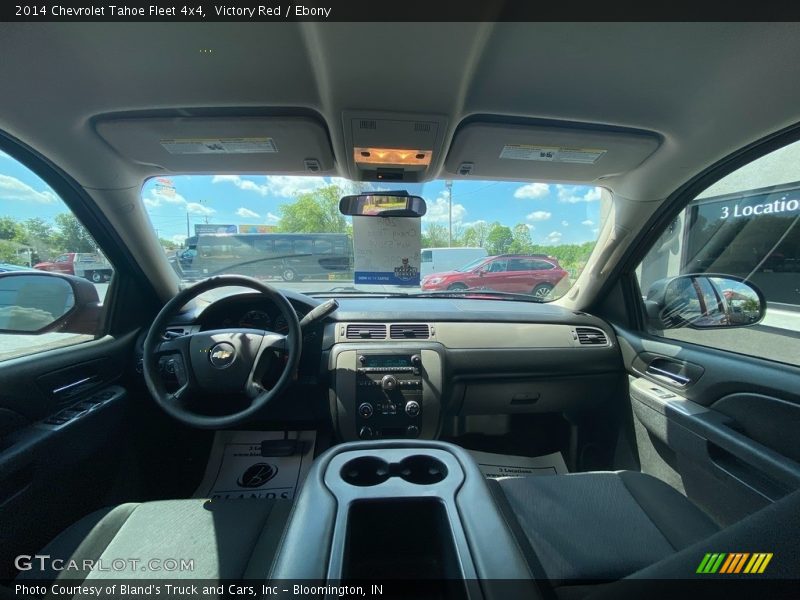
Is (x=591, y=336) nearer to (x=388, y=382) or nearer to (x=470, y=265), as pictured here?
(x=470, y=265)

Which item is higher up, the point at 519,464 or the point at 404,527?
the point at 404,527

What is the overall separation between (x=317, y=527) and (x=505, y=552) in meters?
0.52

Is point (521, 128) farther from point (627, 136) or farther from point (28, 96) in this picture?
point (28, 96)

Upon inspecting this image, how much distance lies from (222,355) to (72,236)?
1.14 meters

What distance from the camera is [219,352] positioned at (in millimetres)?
1833

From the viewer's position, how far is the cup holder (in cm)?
125

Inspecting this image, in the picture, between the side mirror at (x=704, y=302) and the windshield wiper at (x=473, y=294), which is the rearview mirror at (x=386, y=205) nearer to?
the windshield wiper at (x=473, y=294)

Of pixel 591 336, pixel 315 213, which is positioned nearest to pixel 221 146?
pixel 315 213

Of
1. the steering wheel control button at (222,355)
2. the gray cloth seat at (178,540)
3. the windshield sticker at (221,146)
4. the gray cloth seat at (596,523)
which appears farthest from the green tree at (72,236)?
the gray cloth seat at (596,523)

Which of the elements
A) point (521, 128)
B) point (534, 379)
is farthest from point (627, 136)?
point (534, 379)

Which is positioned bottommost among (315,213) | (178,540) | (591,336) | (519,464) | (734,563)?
(519,464)

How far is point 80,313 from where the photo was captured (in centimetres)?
202

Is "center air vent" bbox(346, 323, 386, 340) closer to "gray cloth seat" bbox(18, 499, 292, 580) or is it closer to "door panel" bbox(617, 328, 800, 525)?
"gray cloth seat" bbox(18, 499, 292, 580)
